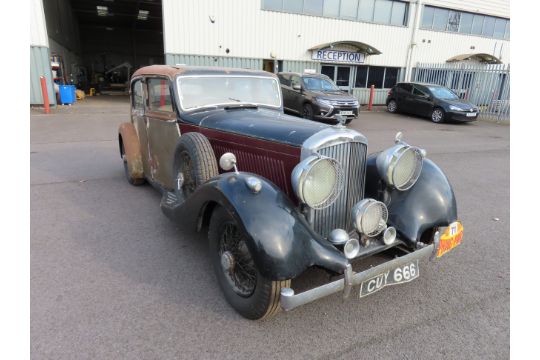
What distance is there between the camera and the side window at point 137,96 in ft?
14.1

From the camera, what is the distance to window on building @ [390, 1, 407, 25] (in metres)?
17.3

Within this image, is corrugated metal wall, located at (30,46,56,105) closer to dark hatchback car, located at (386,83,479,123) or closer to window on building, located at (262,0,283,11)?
window on building, located at (262,0,283,11)

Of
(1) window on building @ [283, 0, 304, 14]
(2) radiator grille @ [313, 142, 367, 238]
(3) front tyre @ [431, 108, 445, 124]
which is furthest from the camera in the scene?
(1) window on building @ [283, 0, 304, 14]

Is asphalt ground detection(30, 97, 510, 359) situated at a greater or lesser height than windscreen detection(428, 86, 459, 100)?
lesser

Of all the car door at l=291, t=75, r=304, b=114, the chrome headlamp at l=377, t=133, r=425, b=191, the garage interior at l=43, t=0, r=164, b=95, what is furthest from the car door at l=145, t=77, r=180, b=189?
the garage interior at l=43, t=0, r=164, b=95

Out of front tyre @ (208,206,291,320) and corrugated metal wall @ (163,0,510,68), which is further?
corrugated metal wall @ (163,0,510,68)

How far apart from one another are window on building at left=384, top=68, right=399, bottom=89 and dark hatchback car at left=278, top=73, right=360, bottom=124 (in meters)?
7.88

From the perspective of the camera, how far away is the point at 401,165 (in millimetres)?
2582

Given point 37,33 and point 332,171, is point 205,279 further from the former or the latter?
point 37,33

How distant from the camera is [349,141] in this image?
8.07 ft

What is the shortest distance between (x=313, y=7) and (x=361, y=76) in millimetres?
4387

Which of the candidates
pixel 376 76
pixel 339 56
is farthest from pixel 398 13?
pixel 339 56

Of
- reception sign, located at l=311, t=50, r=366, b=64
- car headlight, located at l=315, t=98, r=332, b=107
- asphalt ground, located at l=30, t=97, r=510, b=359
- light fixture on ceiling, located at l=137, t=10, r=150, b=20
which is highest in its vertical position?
light fixture on ceiling, located at l=137, t=10, r=150, b=20

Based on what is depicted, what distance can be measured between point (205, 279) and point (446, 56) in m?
21.7
